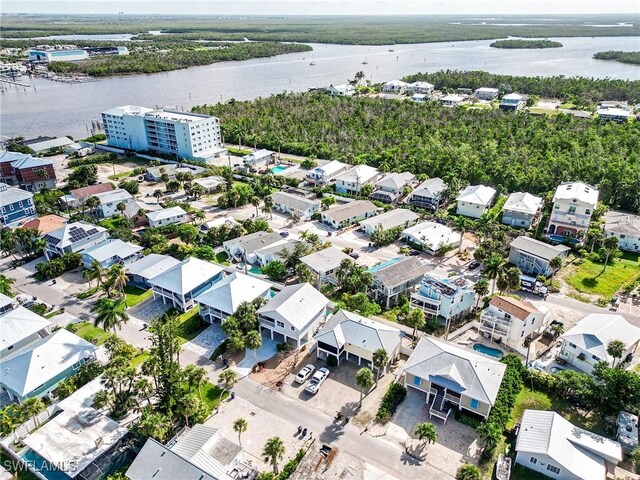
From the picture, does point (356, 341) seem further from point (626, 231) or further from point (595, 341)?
point (626, 231)

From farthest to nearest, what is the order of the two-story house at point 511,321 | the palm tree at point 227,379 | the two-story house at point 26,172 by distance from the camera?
the two-story house at point 26,172 → the two-story house at point 511,321 → the palm tree at point 227,379

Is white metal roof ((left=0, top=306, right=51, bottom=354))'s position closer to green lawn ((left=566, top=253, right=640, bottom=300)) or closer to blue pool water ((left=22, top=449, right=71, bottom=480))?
blue pool water ((left=22, top=449, right=71, bottom=480))

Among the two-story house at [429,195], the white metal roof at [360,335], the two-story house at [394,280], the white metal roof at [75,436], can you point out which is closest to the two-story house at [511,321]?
the two-story house at [394,280]

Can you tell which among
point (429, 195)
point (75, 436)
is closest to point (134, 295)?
point (75, 436)

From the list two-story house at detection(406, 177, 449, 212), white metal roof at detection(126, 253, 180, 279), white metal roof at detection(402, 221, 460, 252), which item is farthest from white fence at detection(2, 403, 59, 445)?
two-story house at detection(406, 177, 449, 212)

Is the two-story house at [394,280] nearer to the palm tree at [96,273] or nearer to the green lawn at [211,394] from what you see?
the green lawn at [211,394]

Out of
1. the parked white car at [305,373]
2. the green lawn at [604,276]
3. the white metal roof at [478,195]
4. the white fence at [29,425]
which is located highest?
the white metal roof at [478,195]
